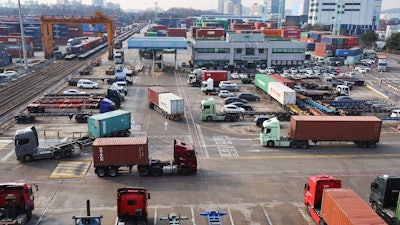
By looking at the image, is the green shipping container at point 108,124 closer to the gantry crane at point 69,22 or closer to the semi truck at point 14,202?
the semi truck at point 14,202

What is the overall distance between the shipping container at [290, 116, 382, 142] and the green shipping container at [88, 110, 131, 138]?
16.7 metres

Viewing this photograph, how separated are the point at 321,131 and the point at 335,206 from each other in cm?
1706

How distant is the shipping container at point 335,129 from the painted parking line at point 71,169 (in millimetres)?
19225

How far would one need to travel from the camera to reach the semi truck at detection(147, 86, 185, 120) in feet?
141

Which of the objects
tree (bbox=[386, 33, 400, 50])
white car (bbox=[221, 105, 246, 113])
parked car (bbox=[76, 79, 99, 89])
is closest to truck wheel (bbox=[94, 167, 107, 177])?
white car (bbox=[221, 105, 246, 113])

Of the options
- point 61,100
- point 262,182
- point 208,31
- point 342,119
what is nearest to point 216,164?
point 262,182

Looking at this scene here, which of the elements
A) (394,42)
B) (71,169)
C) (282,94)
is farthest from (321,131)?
(394,42)

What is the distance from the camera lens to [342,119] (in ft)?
116

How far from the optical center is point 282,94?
48.0 m

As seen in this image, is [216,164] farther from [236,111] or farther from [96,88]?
[96,88]

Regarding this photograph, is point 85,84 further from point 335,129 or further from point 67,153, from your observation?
point 335,129

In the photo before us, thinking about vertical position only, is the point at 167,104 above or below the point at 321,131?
above

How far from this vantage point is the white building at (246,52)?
8381 cm

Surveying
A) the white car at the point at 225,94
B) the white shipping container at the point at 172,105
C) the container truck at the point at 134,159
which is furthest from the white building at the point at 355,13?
the container truck at the point at 134,159
